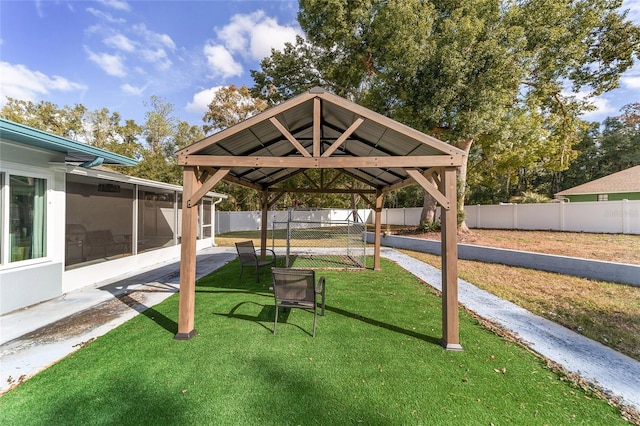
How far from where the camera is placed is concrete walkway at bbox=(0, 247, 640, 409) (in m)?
3.05

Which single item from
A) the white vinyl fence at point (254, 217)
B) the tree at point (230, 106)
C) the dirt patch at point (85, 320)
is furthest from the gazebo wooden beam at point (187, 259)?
the tree at point (230, 106)

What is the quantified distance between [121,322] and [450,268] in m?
5.10

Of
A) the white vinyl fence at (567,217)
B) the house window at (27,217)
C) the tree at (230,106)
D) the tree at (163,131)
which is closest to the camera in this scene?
the house window at (27,217)

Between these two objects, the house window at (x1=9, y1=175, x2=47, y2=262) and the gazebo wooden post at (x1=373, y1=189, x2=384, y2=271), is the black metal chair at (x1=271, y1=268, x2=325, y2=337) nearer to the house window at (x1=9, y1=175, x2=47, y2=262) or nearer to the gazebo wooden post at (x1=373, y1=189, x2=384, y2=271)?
the gazebo wooden post at (x1=373, y1=189, x2=384, y2=271)

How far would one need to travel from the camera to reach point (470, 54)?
953 cm

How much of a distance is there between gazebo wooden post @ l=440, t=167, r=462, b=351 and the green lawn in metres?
0.22

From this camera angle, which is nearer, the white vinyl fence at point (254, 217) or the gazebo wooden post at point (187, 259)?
the gazebo wooden post at point (187, 259)

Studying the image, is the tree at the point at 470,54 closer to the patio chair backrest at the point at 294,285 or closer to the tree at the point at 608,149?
the patio chair backrest at the point at 294,285

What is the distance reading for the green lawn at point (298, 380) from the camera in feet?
7.84

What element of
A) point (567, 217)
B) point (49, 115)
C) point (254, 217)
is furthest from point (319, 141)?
point (49, 115)

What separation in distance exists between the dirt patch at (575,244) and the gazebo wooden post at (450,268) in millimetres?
7379

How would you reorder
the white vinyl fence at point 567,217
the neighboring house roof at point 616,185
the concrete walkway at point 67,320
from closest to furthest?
the concrete walkway at point 67,320, the white vinyl fence at point 567,217, the neighboring house roof at point 616,185

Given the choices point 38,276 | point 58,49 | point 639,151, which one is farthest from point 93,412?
point 639,151

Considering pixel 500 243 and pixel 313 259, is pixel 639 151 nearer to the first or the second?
pixel 500 243
